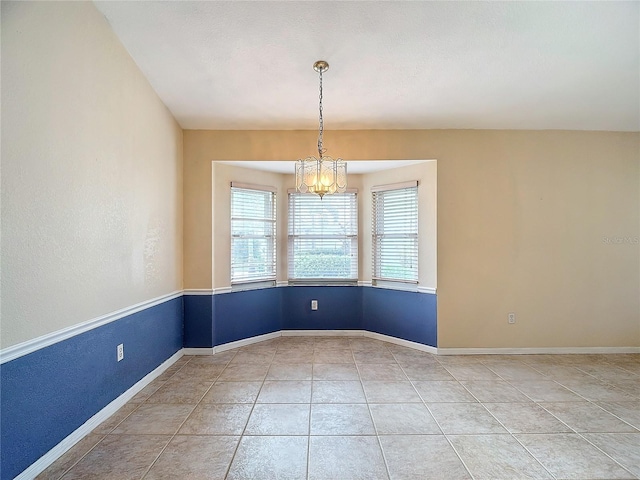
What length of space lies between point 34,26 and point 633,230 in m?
5.83

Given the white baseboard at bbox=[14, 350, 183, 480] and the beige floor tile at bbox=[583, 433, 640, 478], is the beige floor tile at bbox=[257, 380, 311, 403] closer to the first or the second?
the white baseboard at bbox=[14, 350, 183, 480]

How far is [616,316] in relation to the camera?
3719 millimetres

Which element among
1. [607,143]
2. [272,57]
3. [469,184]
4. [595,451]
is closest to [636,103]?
[607,143]

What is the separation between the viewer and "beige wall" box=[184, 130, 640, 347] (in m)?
3.70

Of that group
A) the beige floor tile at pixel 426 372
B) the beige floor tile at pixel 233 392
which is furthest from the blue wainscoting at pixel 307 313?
the beige floor tile at pixel 233 392

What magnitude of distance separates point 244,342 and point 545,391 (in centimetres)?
322

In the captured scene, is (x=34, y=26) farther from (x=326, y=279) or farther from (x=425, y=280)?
(x=425, y=280)

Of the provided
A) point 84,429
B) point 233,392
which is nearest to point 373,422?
point 233,392

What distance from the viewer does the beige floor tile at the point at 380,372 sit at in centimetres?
304

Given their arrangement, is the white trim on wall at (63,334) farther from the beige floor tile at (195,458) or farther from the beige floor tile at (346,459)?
the beige floor tile at (346,459)

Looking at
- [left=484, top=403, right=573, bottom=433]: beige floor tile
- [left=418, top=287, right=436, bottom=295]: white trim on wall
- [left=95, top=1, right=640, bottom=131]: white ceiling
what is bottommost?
[left=484, top=403, right=573, bottom=433]: beige floor tile

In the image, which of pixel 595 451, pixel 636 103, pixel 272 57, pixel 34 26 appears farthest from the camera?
pixel 636 103

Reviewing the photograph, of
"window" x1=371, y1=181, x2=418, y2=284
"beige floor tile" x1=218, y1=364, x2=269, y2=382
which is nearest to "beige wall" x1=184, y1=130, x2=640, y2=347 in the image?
"window" x1=371, y1=181, x2=418, y2=284

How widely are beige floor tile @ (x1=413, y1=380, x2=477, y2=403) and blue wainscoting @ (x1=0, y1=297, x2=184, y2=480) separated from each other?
8.29 feet
